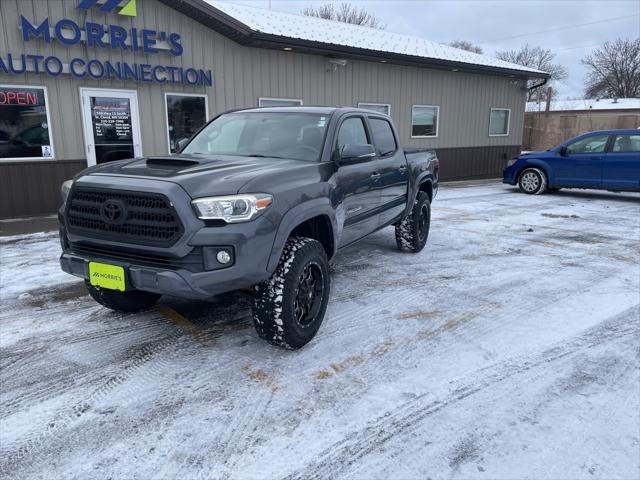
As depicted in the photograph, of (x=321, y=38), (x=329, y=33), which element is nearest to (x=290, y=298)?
(x=321, y=38)

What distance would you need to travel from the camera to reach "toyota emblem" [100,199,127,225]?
3.11 meters

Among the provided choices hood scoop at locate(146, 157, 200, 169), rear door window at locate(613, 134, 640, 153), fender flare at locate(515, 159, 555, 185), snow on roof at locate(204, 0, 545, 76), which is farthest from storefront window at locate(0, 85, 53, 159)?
rear door window at locate(613, 134, 640, 153)

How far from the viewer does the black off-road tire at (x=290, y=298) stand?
332 centimetres

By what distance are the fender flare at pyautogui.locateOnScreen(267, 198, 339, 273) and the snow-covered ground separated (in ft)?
2.69

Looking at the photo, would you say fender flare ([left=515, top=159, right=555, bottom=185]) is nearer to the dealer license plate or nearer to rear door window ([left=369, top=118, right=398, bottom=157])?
rear door window ([left=369, top=118, right=398, bottom=157])

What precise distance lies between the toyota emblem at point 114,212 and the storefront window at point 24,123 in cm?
683

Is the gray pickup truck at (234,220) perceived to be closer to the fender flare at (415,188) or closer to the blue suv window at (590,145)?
the fender flare at (415,188)

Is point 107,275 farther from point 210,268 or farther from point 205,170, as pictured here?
point 205,170

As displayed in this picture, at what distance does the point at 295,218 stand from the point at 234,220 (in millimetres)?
531

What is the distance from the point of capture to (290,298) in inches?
131

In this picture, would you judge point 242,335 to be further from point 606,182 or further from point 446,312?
point 606,182

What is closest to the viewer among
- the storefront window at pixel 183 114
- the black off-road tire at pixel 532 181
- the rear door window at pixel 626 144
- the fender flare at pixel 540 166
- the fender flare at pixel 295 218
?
the fender flare at pixel 295 218

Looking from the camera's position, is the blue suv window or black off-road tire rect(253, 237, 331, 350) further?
the blue suv window

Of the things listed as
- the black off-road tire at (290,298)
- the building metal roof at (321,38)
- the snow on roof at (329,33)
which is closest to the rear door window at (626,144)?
the building metal roof at (321,38)
